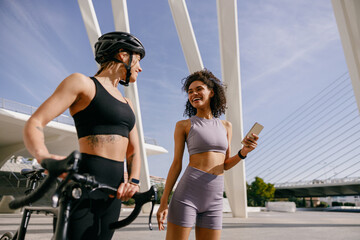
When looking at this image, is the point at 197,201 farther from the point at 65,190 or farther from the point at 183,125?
the point at 65,190

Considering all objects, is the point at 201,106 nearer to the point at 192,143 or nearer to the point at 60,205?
the point at 192,143

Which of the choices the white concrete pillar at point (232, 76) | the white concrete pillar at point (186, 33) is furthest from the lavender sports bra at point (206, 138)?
the white concrete pillar at point (186, 33)

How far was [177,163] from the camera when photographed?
2256 mm

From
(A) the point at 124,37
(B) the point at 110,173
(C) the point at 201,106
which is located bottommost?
(B) the point at 110,173

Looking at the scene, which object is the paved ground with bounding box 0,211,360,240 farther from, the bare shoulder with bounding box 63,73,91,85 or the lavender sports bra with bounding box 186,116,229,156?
the bare shoulder with bounding box 63,73,91,85

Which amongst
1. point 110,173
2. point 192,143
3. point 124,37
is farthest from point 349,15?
point 110,173

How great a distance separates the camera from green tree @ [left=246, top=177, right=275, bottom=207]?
41.7m

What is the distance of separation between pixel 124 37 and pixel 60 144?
2975 cm

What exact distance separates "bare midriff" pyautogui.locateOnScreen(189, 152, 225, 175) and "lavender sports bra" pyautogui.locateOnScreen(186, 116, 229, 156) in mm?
35

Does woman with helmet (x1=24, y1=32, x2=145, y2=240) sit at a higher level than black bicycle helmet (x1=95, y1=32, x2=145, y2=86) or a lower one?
lower

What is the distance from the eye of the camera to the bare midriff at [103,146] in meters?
1.53

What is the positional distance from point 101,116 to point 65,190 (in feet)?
1.53

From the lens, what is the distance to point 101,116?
1562mm

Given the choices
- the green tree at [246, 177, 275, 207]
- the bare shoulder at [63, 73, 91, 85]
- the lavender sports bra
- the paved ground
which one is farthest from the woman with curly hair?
the green tree at [246, 177, 275, 207]
